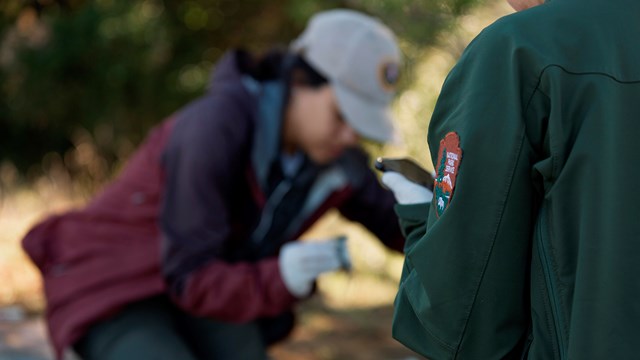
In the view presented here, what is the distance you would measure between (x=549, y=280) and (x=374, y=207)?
5.24ft

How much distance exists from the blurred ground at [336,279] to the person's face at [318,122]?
50 centimetres

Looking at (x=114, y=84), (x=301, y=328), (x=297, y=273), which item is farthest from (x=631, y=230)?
(x=114, y=84)

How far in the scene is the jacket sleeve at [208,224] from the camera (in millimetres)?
2297

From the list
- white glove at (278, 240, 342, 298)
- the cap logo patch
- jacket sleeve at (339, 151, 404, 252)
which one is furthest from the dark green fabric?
the cap logo patch

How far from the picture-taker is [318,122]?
97.6 inches

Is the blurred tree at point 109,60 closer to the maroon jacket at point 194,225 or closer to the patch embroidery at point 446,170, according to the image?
the maroon jacket at point 194,225

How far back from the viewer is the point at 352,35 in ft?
8.09

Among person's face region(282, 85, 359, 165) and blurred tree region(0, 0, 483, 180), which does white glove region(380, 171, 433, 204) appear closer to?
person's face region(282, 85, 359, 165)

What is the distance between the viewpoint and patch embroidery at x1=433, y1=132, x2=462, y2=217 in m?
1.17

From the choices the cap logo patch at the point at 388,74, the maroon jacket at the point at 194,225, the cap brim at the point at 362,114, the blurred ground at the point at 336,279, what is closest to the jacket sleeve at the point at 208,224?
the maroon jacket at the point at 194,225

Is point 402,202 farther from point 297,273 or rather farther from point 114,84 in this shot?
point 114,84

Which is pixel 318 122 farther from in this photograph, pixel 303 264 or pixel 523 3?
pixel 523 3

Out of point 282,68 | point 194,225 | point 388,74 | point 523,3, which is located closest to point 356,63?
point 388,74

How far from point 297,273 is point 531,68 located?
1313mm
